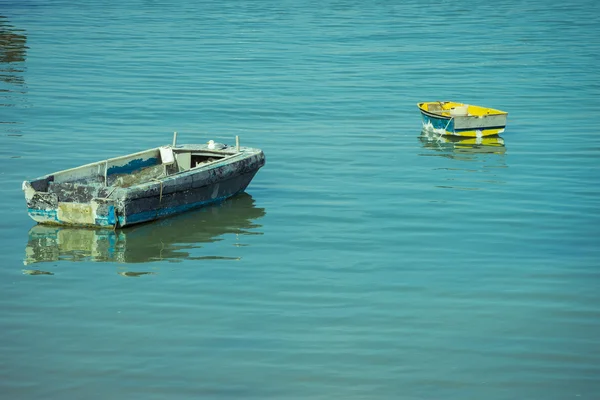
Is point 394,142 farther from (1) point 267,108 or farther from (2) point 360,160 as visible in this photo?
(1) point 267,108

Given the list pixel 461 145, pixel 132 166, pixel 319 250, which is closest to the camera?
pixel 319 250

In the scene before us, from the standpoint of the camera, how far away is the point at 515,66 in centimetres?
3906

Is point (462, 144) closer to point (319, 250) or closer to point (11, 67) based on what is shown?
point (319, 250)

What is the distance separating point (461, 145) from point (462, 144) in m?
0.14

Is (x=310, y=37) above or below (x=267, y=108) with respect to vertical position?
above

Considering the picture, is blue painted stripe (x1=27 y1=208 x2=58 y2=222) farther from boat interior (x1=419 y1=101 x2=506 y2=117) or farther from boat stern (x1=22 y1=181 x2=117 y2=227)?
boat interior (x1=419 y1=101 x2=506 y2=117)

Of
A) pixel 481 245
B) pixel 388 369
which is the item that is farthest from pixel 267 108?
pixel 388 369

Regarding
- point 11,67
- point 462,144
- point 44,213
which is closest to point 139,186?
point 44,213

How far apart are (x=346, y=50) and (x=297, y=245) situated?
28528 millimetres

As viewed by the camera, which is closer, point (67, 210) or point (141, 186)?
point (67, 210)

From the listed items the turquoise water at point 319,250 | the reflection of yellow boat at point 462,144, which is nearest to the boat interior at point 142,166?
the turquoise water at point 319,250

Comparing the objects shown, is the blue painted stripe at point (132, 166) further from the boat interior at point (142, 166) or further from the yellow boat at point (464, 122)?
the yellow boat at point (464, 122)

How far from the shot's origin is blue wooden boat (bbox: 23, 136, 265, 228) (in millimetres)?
17172

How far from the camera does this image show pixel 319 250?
641 inches
